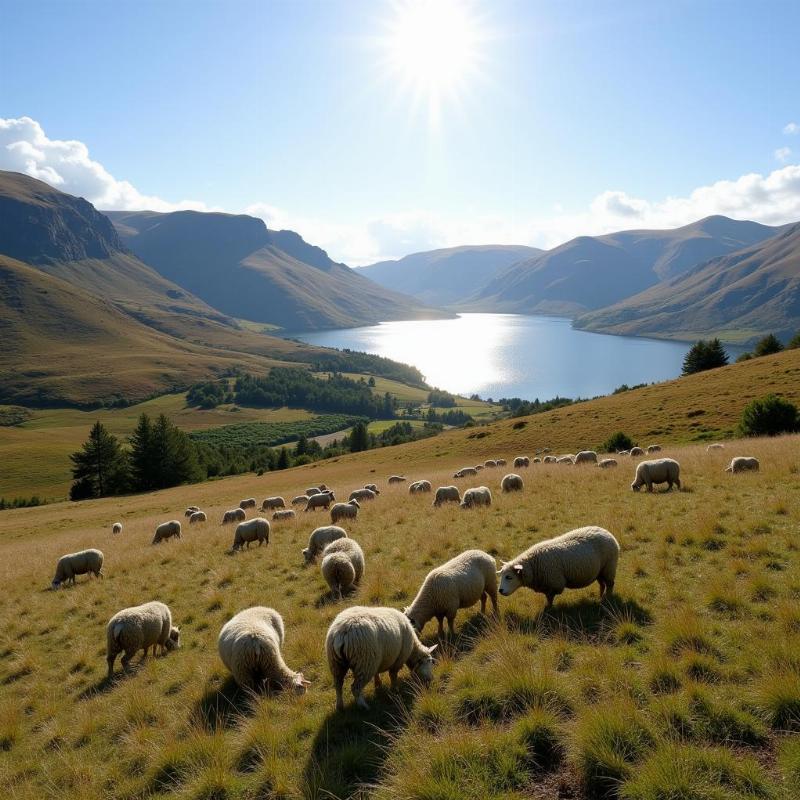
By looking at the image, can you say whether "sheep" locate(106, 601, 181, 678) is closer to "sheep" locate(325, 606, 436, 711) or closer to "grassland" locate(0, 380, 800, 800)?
"grassland" locate(0, 380, 800, 800)

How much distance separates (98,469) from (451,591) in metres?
76.9

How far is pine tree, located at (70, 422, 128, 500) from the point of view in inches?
2793

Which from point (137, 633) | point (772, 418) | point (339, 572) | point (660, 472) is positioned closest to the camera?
point (137, 633)

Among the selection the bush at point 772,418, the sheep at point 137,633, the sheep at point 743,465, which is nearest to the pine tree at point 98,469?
the sheep at point 137,633

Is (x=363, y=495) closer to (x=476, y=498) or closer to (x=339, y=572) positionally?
(x=476, y=498)

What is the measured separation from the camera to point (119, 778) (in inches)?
258

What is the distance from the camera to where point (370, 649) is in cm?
717

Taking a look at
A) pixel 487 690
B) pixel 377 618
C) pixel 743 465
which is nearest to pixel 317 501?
pixel 743 465

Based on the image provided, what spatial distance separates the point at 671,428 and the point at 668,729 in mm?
41833

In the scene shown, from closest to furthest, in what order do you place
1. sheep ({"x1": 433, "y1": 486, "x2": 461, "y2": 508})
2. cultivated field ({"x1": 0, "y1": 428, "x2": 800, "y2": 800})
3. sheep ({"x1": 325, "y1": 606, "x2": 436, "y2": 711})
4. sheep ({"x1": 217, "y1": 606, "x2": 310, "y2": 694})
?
1. cultivated field ({"x1": 0, "y1": 428, "x2": 800, "y2": 800})
2. sheep ({"x1": 325, "y1": 606, "x2": 436, "y2": 711})
3. sheep ({"x1": 217, "y1": 606, "x2": 310, "y2": 694})
4. sheep ({"x1": 433, "y1": 486, "x2": 461, "y2": 508})

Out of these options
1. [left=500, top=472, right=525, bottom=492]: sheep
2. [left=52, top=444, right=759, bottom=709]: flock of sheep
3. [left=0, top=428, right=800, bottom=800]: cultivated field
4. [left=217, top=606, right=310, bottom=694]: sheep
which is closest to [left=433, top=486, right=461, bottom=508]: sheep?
[left=500, top=472, right=525, bottom=492]: sheep

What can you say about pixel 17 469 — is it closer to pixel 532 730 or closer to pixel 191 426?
pixel 191 426

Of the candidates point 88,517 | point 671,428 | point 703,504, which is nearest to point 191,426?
point 88,517

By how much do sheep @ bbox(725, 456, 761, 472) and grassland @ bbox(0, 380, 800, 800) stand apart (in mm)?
3233
